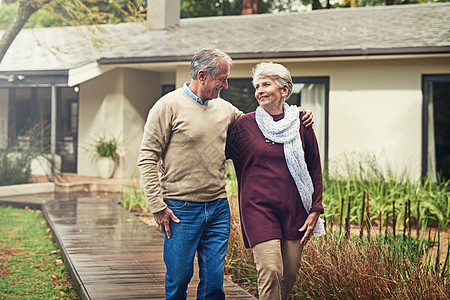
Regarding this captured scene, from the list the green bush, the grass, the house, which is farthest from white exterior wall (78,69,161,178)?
the grass

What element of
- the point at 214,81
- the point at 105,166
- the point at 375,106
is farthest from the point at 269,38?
the point at 214,81

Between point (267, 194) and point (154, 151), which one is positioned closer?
point (154, 151)

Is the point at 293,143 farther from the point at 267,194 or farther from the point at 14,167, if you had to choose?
the point at 14,167

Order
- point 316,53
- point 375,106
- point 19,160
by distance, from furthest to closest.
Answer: point 19,160, point 375,106, point 316,53

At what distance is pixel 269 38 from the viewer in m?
12.8

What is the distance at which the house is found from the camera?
10984mm

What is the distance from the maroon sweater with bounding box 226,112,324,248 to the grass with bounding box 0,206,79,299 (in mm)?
2517

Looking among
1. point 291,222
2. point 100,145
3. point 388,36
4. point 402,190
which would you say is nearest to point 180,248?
point 291,222

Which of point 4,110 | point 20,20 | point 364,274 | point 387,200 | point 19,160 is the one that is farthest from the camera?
point 4,110

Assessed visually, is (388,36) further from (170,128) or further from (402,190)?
(170,128)

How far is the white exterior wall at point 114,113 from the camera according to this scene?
13.9m

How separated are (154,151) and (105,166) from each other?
10.6 meters

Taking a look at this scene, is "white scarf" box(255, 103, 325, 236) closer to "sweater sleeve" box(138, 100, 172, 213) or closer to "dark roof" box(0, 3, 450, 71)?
"sweater sleeve" box(138, 100, 172, 213)

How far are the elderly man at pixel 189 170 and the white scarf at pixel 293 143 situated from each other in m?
0.28
